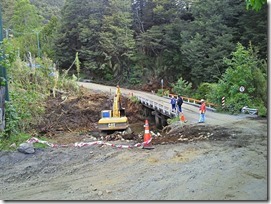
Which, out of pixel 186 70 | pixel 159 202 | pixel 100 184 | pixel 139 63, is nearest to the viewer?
pixel 159 202

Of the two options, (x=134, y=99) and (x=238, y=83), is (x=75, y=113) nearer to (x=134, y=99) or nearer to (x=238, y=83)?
(x=134, y=99)

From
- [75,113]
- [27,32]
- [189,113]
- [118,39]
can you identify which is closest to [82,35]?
[118,39]

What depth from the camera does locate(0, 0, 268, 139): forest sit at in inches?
560

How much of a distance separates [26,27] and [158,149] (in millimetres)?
27260

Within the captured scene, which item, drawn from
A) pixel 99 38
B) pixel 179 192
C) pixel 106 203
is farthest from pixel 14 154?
pixel 99 38

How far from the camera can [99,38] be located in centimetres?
2767

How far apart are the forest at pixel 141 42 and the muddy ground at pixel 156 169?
4.41 meters

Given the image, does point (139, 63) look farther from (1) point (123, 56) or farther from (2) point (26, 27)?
(2) point (26, 27)

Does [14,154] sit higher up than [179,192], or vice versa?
[179,192]

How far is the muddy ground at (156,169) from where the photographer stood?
310 cm

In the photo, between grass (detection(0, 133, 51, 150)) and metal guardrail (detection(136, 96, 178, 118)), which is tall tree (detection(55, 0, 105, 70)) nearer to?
metal guardrail (detection(136, 96, 178, 118))

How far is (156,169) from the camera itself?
4344 millimetres

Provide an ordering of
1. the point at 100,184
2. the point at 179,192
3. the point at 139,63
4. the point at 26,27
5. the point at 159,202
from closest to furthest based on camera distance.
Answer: the point at 159,202
the point at 179,192
the point at 100,184
the point at 139,63
the point at 26,27

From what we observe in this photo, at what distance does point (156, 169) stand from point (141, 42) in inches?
851
